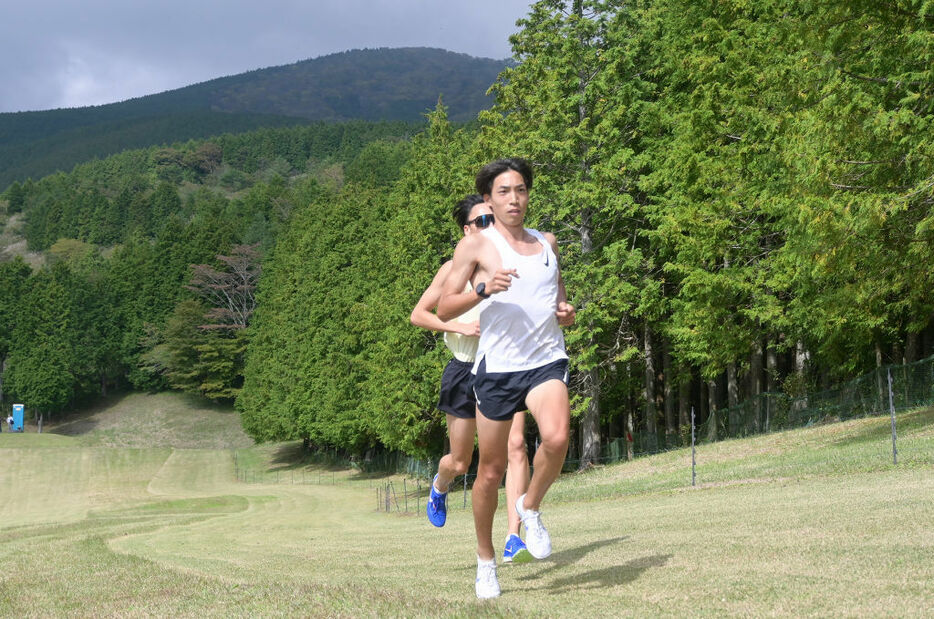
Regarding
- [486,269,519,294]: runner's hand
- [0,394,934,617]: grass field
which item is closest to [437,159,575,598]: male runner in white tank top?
[486,269,519,294]: runner's hand

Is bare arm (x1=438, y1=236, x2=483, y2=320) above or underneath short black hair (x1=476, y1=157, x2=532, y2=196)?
underneath

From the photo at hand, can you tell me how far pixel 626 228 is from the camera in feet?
104

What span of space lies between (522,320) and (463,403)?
6.26 ft

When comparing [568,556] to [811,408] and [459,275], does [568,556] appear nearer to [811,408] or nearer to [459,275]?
[459,275]

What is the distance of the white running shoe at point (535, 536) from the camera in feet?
19.9

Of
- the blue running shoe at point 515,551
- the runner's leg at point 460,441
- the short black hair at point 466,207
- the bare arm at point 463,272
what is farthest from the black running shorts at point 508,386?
the short black hair at point 466,207

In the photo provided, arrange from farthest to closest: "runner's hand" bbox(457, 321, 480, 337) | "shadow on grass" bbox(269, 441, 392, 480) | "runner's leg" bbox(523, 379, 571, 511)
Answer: "shadow on grass" bbox(269, 441, 392, 480)
"runner's hand" bbox(457, 321, 480, 337)
"runner's leg" bbox(523, 379, 571, 511)

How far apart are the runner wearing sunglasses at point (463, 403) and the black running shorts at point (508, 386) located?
42.1 inches

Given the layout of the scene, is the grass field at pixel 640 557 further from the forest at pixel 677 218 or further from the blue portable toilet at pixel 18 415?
the blue portable toilet at pixel 18 415

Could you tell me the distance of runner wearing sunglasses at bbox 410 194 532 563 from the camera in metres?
7.50

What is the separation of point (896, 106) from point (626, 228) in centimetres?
1338

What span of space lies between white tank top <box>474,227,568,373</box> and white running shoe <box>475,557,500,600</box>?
125 cm

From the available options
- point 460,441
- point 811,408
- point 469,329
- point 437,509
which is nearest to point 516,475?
point 460,441

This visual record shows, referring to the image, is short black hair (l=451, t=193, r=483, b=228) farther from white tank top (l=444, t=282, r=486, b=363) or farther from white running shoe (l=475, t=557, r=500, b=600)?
white running shoe (l=475, t=557, r=500, b=600)
